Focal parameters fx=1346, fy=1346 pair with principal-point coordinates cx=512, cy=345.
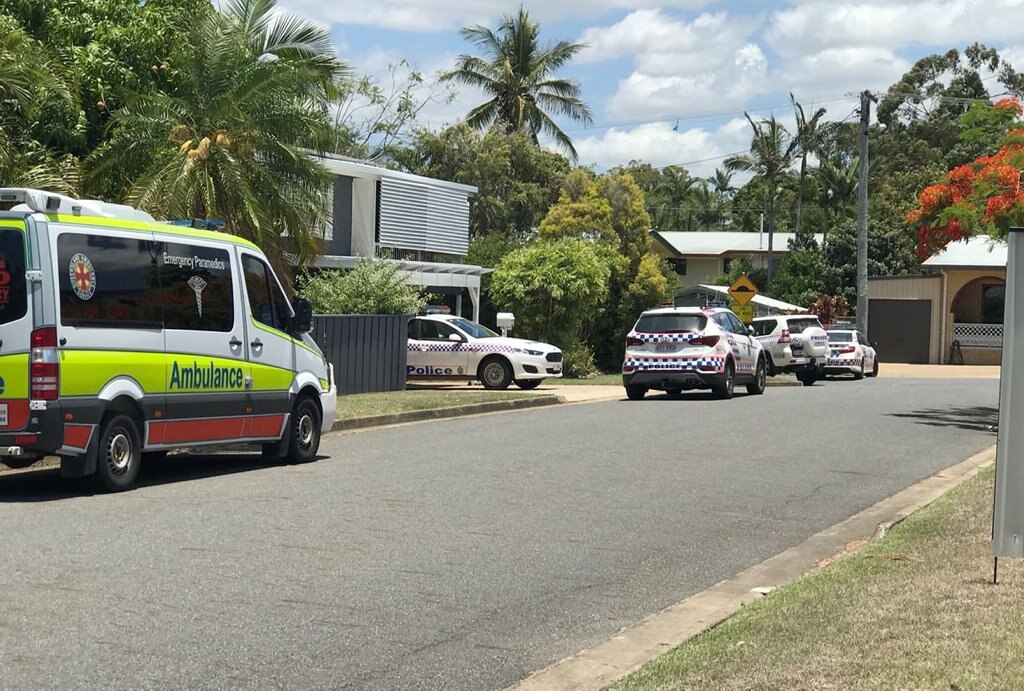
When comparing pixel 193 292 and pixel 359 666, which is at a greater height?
pixel 193 292

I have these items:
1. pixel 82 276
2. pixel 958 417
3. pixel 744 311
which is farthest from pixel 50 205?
pixel 744 311

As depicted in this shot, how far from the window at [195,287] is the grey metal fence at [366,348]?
9.08m

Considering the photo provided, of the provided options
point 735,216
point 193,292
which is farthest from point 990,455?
point 735,216

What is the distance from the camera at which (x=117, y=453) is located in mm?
12055

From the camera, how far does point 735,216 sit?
95.6 metres

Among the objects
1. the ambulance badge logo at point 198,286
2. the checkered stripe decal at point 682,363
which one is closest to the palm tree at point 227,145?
the checkered stripe decal at point 682,363

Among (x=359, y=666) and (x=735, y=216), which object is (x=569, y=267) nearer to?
(x=359, y=666)

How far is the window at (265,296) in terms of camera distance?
46.2ft

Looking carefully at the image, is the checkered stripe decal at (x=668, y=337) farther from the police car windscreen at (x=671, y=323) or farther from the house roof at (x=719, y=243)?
the house roof at (x=719, y=243)

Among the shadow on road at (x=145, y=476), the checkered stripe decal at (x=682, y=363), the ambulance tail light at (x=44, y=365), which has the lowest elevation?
the shadow on road at (x=145, y=476)

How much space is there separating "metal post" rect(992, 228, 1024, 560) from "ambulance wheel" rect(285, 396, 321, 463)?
9.23 m

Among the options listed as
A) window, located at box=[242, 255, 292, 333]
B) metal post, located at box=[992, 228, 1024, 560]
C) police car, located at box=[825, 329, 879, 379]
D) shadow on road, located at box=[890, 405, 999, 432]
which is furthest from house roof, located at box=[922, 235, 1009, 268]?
metal post, located at box=[992, 228, 1024, 560]

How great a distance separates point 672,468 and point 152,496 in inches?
214

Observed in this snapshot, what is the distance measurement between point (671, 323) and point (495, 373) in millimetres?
4562
